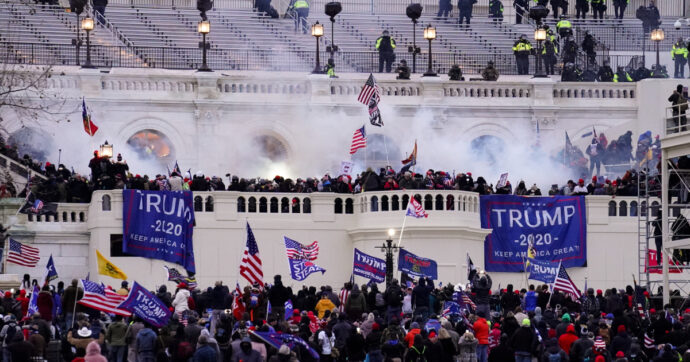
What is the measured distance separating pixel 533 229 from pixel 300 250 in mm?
9145

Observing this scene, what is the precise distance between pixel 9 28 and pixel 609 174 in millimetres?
18844

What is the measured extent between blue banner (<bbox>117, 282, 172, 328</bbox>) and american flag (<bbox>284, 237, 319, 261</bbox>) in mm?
10329

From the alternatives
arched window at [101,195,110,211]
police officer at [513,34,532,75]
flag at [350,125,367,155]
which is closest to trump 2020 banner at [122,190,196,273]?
arched window at [101,195,110,211]

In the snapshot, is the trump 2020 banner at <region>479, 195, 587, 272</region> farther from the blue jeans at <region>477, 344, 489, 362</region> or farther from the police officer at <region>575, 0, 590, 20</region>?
the police officer at <region>575, 0, 590, 20</region>

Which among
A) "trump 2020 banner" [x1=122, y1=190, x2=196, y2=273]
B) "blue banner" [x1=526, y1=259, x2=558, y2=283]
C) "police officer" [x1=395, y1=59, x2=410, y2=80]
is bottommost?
"blue banner" [x1=526, y1=259, x2=558, y2=283]

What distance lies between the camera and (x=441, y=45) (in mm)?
75688

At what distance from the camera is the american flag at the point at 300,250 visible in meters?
53.6

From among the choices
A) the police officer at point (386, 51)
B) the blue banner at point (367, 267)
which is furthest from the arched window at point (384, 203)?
the police officer at point (386, 51)

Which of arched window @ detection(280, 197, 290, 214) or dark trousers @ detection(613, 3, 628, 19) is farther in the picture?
dark trousers @ detection(613, 3, 628, 19)

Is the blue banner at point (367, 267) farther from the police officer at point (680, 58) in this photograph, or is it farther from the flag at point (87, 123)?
the police officer at point (680, 58)

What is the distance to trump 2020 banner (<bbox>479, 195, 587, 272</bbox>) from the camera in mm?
60719

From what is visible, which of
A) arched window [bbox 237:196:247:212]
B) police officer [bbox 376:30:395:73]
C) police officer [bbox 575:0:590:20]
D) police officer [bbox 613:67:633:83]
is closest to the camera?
arched window [bbox 237:196:247:212]

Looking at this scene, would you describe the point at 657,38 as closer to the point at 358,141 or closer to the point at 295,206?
the point at 358,141

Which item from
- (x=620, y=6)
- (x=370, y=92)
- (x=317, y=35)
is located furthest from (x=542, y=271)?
(x=620, y=6)
